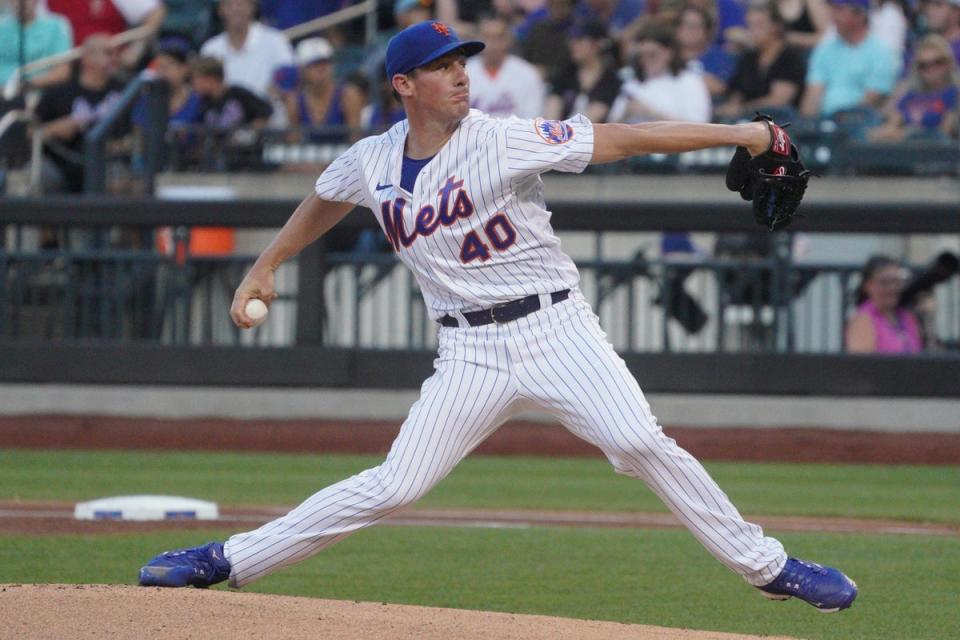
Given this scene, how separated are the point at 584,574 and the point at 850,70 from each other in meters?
7.64

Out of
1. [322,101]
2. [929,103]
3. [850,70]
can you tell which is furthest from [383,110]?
[929,103]

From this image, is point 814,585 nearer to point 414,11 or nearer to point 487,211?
point 487,211

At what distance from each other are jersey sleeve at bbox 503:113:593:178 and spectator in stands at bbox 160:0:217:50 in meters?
11.5

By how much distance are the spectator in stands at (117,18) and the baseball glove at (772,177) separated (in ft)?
36.2

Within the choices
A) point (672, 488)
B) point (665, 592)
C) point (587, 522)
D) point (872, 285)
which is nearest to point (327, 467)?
point (587, 522)

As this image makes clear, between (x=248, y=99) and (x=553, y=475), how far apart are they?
5.19 metres

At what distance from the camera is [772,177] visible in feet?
16.5

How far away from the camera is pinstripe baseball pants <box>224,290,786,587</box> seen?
193 inches

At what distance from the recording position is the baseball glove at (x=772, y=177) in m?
5.00

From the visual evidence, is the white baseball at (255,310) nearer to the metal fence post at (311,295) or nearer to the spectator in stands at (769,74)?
the metal fence post at (311,295)

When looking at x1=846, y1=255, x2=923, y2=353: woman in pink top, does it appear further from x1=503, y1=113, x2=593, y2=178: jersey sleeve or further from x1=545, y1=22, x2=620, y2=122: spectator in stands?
x1=503, y1=113, x2=593, y2=178: jersey sleeve

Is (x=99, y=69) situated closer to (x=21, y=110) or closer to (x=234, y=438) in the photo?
(x=21, y=110)

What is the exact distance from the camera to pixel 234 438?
37.7 ft

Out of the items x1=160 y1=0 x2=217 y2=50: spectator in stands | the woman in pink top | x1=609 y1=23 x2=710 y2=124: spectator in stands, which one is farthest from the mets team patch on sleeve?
x1=160 y1=0 x2=217 y2=50: spectator in stands
